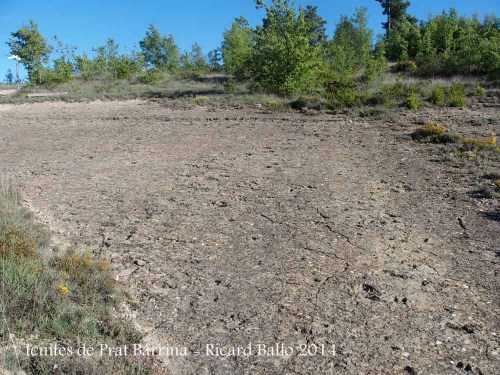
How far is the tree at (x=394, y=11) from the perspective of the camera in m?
47.5

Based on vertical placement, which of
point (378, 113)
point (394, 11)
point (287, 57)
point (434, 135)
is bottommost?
point (434, 135)

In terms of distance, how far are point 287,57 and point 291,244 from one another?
52.2 feet

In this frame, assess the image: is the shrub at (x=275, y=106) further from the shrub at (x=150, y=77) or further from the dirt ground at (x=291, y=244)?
the shrub at (x=150, y=77)

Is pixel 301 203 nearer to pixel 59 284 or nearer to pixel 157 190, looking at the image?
pixel 157 190

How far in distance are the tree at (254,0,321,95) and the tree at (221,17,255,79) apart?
6.38 metres

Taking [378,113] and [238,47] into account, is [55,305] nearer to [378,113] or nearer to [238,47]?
[378,113]

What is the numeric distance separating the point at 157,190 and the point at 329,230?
2.97 metres

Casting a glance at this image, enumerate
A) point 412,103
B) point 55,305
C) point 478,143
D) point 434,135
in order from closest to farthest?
point 55,305 → point 478,143 → point 434,135 → point 412,103

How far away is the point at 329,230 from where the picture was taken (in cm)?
525

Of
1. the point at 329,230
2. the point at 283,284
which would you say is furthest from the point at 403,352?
the point at 329,230

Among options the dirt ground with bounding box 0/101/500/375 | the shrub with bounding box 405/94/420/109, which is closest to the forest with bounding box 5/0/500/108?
the shrub with bounding box 405/94/420/109

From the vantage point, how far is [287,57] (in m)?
19.5

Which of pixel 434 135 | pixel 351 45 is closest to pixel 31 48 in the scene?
pixel 351 45

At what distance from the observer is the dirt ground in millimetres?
3195
